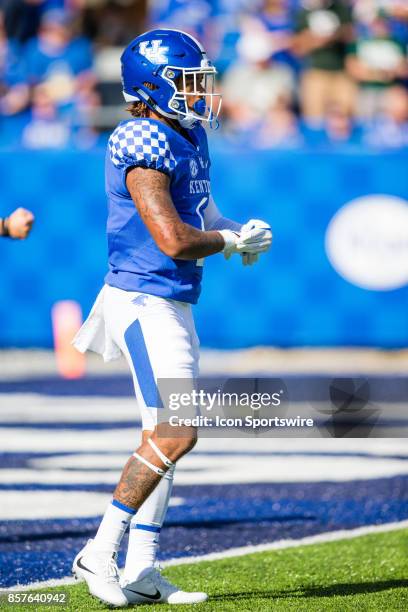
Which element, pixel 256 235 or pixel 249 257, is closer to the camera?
pixel 256 235

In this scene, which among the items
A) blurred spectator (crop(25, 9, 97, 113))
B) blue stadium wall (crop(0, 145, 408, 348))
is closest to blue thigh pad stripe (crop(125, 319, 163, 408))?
blue stadium wall (crop(0, 145, 408, 348))

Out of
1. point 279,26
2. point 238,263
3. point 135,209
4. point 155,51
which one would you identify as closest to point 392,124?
point 279,26

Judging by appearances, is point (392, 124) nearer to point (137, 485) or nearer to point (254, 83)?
point (254, 83)

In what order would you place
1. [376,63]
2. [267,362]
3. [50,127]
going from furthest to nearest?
1. [50,127]
2. [376,63]
3. [267,362]

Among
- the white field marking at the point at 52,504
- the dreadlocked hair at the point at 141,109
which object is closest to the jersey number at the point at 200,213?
the dreadlocked hair at the point at 141,109

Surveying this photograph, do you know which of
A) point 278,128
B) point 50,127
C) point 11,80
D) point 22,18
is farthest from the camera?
point 22,18

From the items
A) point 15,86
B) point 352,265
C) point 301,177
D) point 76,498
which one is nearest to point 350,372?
point 352,265

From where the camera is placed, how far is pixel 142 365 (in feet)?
14.6

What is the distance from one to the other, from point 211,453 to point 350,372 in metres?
2.58

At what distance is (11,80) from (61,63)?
1.98ft

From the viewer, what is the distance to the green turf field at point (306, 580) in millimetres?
4406

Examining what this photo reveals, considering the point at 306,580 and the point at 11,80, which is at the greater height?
the point at 11,80

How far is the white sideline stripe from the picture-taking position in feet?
15.8

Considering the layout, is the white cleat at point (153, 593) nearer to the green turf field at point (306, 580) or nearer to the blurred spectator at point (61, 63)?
the green turf field at point (306, 580)
